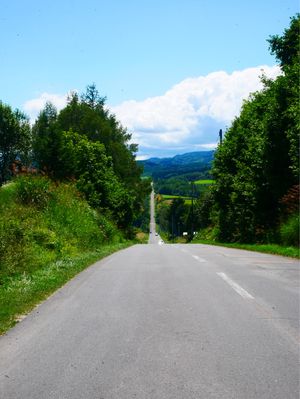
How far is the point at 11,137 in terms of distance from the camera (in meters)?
68.3

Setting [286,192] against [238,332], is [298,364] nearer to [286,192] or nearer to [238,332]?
[238,332]

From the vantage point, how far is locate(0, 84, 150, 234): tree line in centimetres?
4050

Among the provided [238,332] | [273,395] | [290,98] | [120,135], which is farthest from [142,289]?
[120,135]

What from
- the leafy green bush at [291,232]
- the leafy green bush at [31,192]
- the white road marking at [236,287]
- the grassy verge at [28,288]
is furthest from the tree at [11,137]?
the white road marking at [236,287]

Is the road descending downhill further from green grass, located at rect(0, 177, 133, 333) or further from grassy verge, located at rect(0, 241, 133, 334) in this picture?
green grass, located at rect(0, 177, 133, 333)

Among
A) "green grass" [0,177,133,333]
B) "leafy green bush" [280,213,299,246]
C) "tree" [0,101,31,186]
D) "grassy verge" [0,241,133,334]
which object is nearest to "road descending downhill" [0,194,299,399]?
"grassy verge" [0,241,133,334]

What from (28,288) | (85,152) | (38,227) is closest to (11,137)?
(85,152)

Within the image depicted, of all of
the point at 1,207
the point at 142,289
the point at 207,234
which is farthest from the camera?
the point at 207,234

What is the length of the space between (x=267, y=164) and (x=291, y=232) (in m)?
7.28

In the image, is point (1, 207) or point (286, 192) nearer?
point (1, 207)

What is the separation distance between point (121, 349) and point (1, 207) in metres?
13.1

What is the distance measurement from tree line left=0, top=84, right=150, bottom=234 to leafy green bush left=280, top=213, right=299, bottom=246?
48.4 ft

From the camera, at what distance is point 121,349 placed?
5.64 metres

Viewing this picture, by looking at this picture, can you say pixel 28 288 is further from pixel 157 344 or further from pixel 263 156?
pixel 263 156
